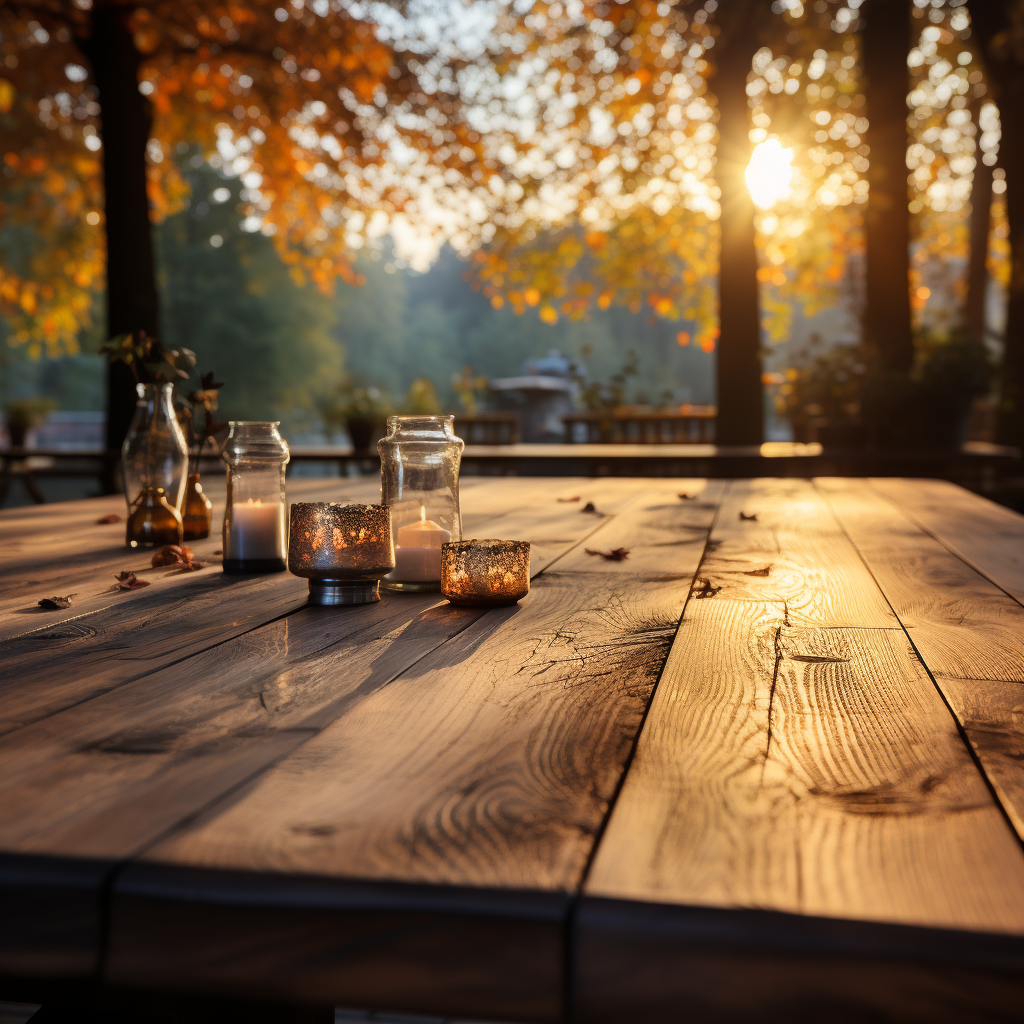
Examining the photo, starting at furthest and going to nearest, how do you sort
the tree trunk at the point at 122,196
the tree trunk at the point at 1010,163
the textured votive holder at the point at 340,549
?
the tree trunk at the point at 1010,163, the tree trunk at the point at 122,196, the textured votive holder at the point at 340,549

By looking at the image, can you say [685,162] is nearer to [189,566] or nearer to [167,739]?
[189,566]

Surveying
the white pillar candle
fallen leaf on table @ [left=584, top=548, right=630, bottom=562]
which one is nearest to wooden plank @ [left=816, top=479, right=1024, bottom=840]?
fallen leaf on table @ [left=584, top=548, right=630, bottom=562]

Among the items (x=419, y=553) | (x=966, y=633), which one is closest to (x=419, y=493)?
(x=419, y=553)

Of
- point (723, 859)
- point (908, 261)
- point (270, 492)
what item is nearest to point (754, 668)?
point (723, 859)

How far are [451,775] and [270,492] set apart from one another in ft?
3.49

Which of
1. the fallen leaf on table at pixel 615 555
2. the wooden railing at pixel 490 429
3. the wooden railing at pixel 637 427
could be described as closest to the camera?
the fallen leaf on table at pixel 615 555

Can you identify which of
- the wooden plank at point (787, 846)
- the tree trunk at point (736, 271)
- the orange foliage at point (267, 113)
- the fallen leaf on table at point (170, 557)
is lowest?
the wooden plank at point (787, 846)

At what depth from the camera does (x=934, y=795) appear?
2.15ft

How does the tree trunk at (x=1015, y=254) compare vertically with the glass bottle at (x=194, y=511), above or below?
above

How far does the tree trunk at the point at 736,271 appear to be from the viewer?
26.1 ft

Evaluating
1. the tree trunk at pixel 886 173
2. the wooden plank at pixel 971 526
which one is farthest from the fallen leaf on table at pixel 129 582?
the tree trunk at pixel 886 173

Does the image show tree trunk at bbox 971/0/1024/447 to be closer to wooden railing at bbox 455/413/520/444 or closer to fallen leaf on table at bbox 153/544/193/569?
wooden railing at bbox 455/413/520/444

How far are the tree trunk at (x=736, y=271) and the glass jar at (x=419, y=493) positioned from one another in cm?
667

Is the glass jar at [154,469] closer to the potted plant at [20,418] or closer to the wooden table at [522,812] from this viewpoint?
the wooden table at [522,812]
